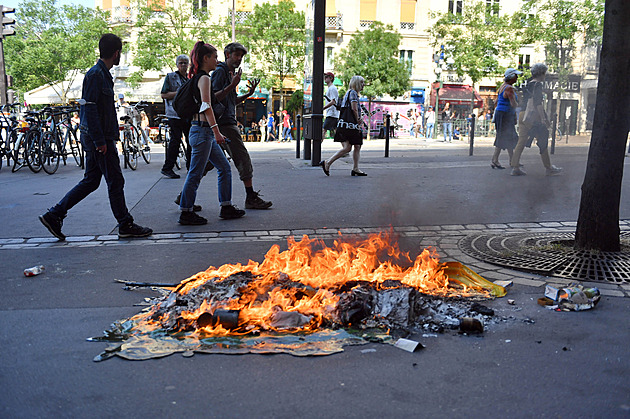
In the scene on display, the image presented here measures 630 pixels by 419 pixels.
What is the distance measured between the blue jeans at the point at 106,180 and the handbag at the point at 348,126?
5617mm

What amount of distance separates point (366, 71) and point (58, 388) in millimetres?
37791

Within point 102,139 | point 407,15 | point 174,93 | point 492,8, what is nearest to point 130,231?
point 102,139

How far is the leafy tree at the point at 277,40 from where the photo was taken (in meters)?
38.7

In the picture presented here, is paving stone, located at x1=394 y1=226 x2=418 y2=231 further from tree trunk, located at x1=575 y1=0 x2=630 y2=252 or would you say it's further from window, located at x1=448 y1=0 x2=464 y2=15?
window, located at x1=448 y1=0 x2=464 y2=15

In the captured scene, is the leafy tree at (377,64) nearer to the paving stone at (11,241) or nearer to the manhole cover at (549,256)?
the manhole cover at (549,256)

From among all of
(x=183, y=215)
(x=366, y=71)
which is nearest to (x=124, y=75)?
(x=366, y=71)

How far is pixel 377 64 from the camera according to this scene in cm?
3875

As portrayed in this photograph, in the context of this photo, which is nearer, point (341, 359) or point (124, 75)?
point (341, 359)

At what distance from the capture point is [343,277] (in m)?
3.93

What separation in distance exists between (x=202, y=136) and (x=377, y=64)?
33.9m

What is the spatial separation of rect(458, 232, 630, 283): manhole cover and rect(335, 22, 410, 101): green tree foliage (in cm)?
3335

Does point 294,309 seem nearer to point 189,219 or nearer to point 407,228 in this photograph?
point 407,228

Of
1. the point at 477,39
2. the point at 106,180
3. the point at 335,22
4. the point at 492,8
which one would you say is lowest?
the point at 106,180

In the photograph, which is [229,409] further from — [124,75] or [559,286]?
[124,75]
